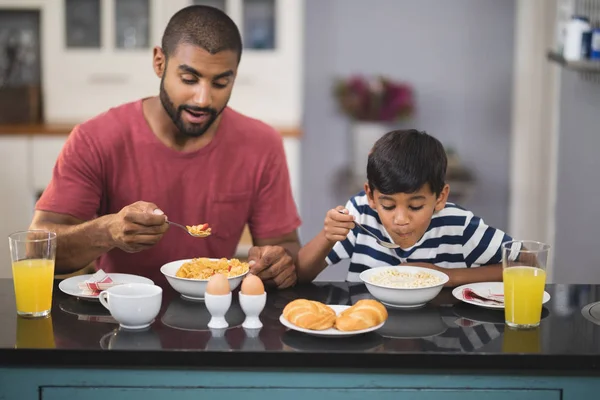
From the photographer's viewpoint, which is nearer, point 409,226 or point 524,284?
point 524,284

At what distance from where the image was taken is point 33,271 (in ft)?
5.52

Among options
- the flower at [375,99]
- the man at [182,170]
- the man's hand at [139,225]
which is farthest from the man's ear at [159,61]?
the flower at [375,99]

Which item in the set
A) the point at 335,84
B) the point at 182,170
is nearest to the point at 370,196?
the point at 182,170

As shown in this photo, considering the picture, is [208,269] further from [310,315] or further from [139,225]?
[310,315]

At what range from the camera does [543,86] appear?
14.0 feet

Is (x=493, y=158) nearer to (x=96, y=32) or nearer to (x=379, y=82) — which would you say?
(x=379, y=82)

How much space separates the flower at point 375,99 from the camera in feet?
14.4

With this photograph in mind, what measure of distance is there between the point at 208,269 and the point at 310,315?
0.35 metres

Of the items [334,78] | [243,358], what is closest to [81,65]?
[334,78]

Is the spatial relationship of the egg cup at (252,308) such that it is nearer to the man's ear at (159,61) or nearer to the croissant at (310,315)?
the croissant at (310,315)

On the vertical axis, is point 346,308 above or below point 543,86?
below

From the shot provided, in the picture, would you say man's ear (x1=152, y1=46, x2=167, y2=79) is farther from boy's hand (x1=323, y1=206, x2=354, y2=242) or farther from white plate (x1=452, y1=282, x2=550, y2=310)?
white plate (x1=452, y1=282, x2=550, y2=310)

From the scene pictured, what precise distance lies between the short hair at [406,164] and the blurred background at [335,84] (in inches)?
82.1

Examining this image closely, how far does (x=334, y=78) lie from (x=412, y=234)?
2674 mm
